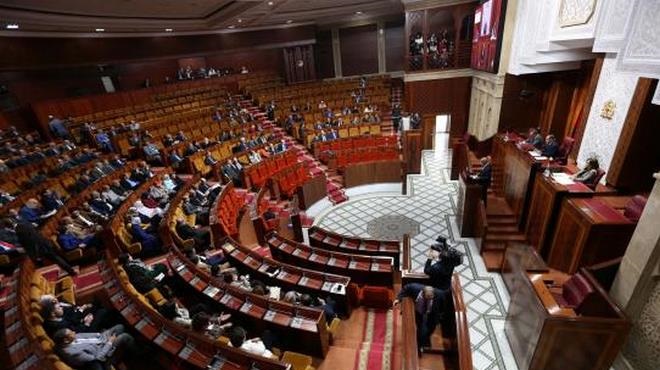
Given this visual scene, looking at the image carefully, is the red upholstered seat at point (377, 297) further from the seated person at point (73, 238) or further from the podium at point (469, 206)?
the seated person at point (73, 238)

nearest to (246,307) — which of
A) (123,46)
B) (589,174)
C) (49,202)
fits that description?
(49,202)

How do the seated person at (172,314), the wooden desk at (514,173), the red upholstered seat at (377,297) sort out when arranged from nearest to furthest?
the seated person at (172,314) < the red upholstered seat at (377,297) < the wooden desk at (514,173)

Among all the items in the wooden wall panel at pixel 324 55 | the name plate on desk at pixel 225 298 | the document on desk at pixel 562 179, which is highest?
the wooden wall panel at pixel 324 55

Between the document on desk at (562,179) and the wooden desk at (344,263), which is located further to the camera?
the document on desk at (562,179)

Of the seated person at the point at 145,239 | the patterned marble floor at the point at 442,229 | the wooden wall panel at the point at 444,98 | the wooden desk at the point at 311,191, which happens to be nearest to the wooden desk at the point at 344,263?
the patterned marble floor at the point at 442,229

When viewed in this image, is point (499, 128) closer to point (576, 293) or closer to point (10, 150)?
point (576, 293)

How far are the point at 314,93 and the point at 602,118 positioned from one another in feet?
24.4

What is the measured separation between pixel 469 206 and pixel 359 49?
334 inches

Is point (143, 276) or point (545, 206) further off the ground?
point (143, 276)

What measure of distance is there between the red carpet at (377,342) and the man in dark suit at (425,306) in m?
0.30

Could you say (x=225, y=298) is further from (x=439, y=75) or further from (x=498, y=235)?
(x=439, y=75)

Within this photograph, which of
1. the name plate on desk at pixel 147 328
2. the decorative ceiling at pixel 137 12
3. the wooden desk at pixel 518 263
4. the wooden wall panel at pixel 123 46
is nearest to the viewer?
the name plate on desk at pixel 147 328

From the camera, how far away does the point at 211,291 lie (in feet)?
9.46

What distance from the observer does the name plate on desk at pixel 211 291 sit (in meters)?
2.84
